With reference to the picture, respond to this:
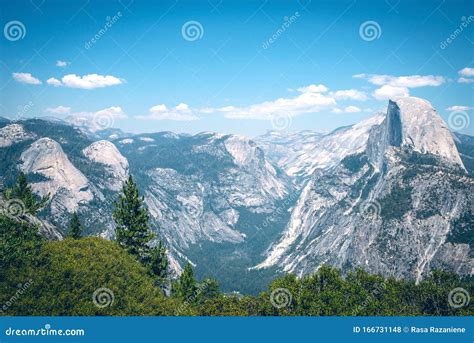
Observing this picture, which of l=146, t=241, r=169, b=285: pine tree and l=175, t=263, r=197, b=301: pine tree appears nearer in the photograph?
l=146, t=241, r=169, b=285: pine tree

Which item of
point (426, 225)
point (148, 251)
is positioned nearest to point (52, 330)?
point (148, 251)

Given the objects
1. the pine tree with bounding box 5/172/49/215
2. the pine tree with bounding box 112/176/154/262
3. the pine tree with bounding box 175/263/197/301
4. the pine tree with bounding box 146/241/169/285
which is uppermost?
the pine tree with bounding box 5/172/49/215

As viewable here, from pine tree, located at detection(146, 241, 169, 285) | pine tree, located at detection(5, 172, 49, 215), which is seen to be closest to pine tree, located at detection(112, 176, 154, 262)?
pine tree, located at detection(146, 241, 169, 285)

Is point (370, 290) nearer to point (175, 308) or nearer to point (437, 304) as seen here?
point (437, 304)

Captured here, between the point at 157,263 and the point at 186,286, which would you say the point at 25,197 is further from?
the point at 186,286

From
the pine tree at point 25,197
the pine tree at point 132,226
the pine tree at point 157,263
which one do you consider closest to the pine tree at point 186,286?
the pine tree at point 157,263

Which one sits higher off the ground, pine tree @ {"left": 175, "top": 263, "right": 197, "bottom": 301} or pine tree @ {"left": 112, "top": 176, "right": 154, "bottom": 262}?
pine tree @ {"left": 112, "top": 176, "right": 154, "bottom": 262}

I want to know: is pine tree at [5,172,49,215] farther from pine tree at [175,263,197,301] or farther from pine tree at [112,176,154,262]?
pine tree at [175,263,197,301]

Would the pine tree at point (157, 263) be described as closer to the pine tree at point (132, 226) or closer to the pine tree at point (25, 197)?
the pine tree at point (132, 226)
